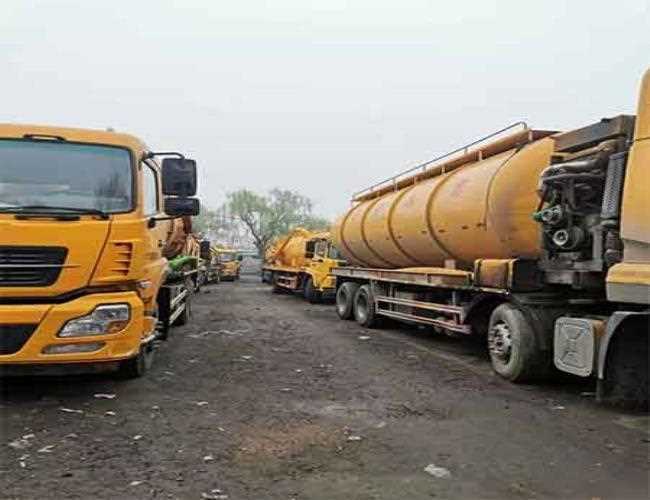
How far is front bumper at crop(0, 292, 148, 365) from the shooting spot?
5.15 meters

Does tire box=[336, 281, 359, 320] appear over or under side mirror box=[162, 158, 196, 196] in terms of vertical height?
under

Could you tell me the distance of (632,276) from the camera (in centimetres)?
487

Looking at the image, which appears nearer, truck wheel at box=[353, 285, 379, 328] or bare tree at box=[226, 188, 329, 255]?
truck wheel at box=[353, 285, 379, 328]

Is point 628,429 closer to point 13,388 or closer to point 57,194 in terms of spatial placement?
point 57,194

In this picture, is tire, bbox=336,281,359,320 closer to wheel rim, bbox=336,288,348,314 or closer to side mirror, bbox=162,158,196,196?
wheel rim, bbox=336,288,348,314

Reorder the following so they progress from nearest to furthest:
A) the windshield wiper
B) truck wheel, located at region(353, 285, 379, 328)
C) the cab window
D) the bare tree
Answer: the windshield wiper < the cab window < truck wheel, located at region(353, 285, 379, 328) < the bare tree

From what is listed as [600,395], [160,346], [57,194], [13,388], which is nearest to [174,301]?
[160,346]

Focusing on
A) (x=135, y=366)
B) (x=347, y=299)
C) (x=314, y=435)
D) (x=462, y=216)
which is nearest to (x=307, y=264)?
(x=347, y=299)

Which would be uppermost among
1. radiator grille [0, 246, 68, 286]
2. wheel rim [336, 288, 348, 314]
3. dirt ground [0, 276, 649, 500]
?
radiator grille [0, 246, 68, 286]

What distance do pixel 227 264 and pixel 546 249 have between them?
3252 cm

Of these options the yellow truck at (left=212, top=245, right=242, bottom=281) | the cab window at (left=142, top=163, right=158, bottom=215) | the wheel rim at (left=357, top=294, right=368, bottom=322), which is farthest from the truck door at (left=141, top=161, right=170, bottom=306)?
the yellow truck at (left=212, top=245, right=242, bottom=281)

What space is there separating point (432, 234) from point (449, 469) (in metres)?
5.50

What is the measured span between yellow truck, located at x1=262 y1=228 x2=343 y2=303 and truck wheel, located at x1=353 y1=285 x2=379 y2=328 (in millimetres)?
4157

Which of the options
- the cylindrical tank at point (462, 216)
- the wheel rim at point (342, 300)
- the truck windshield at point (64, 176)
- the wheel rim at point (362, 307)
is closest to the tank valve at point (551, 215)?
the cylindrical tank at point (462, 216)
